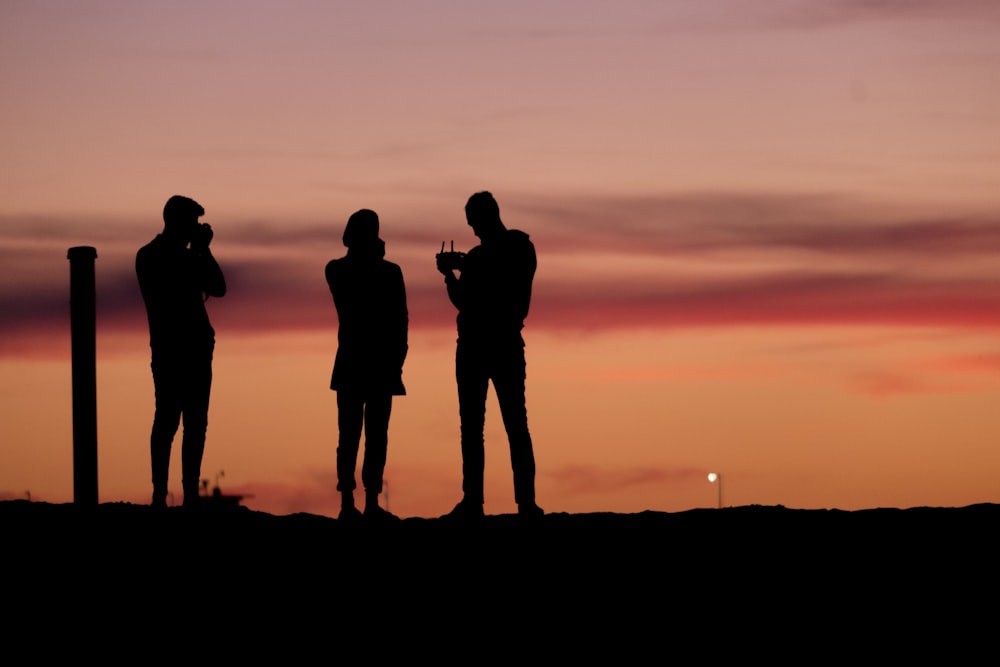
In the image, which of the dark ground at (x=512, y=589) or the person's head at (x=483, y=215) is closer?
the dark ground at (x=512, y=589)

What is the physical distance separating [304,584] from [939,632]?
4190 millimetres

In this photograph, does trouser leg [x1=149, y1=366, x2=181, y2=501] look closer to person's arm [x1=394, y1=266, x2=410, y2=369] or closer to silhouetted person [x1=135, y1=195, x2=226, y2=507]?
silhouetted person [x1=135, y1=195, x2=226, y2=507]

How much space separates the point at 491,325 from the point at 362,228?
Result: 4.08 ft

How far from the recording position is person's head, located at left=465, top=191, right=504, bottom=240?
488 inches

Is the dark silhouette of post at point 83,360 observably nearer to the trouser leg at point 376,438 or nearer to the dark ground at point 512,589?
the dark ground at point 512,589

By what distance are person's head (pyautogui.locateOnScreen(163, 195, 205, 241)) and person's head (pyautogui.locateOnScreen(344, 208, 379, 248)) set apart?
128 centimetres

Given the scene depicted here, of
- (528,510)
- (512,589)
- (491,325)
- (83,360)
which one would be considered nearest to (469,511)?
(528,510)

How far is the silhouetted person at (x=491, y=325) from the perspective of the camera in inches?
489

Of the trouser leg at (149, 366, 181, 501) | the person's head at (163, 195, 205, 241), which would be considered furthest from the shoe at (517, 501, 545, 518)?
the person's head at (163, 195, 205, 241)

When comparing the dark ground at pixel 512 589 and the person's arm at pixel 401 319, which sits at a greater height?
the person's arm at pixel 401 319

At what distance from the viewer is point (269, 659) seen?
9.57 metres

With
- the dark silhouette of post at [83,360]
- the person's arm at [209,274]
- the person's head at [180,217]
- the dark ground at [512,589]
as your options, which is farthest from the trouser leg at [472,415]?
the dark silhouette of post at [83,360]

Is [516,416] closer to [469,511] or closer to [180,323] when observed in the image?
[469,511]

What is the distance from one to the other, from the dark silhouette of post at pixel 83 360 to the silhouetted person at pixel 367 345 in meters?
2.70
